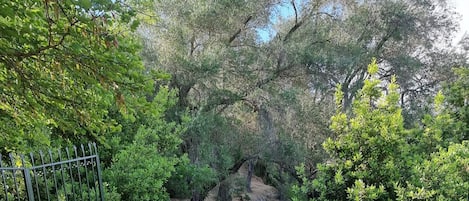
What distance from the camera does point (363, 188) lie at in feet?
11.9

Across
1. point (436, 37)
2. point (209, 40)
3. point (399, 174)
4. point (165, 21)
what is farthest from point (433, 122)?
point (436, 37)

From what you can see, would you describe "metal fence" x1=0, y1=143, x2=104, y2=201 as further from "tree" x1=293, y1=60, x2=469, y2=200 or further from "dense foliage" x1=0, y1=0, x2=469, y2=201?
"tree" x1=293, y1=60, x2=469, y2=200

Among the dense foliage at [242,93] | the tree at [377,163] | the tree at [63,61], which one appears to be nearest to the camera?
the tree at [63,61]

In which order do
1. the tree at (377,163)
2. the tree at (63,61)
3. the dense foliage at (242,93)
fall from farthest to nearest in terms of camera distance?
the tree at (377,163)
the dense foliage at (242,93)
the tree at (63,61)

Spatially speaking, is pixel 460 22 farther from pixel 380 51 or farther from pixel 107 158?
pixel 107 158

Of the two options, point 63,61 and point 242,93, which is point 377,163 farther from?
point 242,93

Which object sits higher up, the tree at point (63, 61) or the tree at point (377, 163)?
the tree at point (63, 61)

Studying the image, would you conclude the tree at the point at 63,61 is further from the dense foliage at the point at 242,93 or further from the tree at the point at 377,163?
the tree at the point at 377,163

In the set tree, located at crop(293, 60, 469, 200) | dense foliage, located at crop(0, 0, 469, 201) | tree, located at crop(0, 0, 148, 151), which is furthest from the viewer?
tree, located at crop(293, 60, 469, 200)

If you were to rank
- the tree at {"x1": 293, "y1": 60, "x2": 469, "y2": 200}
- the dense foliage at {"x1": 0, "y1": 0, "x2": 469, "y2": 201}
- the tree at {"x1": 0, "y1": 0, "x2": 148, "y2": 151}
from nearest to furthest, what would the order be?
the tree at {"x1": 0, "y1": 0, "x2": 148, "y2": 151} < the dense foliage at {"x1": 0, "y1": 0, "x2": 469, "y2": 201} < the tree at {"x1": 293, "y1": 60, "x2": 469, "y2": 200}

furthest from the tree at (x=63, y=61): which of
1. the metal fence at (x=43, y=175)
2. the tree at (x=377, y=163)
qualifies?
the tree at (x=377, y=163)

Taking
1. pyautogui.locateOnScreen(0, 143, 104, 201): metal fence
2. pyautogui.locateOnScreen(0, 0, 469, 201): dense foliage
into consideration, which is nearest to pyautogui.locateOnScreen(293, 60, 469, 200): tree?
pyautogui.locateOnScreen(0, 0, 469, 201): dense foliage

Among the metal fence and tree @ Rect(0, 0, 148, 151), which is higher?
tree @ Rect(0, 0, 148, 151)

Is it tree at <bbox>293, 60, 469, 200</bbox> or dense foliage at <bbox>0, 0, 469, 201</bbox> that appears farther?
tree at <bbox>293, 60, 469, 200</bbox>
